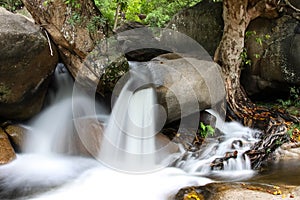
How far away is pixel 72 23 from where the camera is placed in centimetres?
562

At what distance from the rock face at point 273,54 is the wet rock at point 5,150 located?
5.43 m

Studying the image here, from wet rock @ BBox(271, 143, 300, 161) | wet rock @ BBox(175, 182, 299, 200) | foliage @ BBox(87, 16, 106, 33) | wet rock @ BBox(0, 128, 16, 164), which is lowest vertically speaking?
wet rock @ BBox(271, 143, 300, 161)

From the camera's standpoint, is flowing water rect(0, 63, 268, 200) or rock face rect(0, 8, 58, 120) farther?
rock face rect(0, 8, 58, 120)

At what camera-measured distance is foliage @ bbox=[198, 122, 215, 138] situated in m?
5.86

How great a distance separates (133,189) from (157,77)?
6.66 ft

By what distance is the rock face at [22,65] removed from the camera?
198 inches

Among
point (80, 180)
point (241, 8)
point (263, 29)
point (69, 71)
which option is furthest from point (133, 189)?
point (263, 29)

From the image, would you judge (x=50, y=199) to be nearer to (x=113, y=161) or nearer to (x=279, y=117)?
(x=113, y=161)

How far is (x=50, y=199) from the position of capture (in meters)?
4.09

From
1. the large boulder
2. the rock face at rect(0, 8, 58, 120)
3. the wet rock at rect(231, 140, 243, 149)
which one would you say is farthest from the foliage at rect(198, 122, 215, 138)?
the rock face at rect(0, 8, 58, 120)

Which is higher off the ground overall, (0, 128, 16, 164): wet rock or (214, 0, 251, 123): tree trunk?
(214, 0, 251, 123): tree trunk

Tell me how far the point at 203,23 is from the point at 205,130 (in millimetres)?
3079

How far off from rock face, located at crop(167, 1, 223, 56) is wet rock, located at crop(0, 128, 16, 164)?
470cm

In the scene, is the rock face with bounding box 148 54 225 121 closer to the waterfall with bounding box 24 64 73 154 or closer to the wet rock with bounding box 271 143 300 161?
the wet rock with bounding box 271 143 300 161
